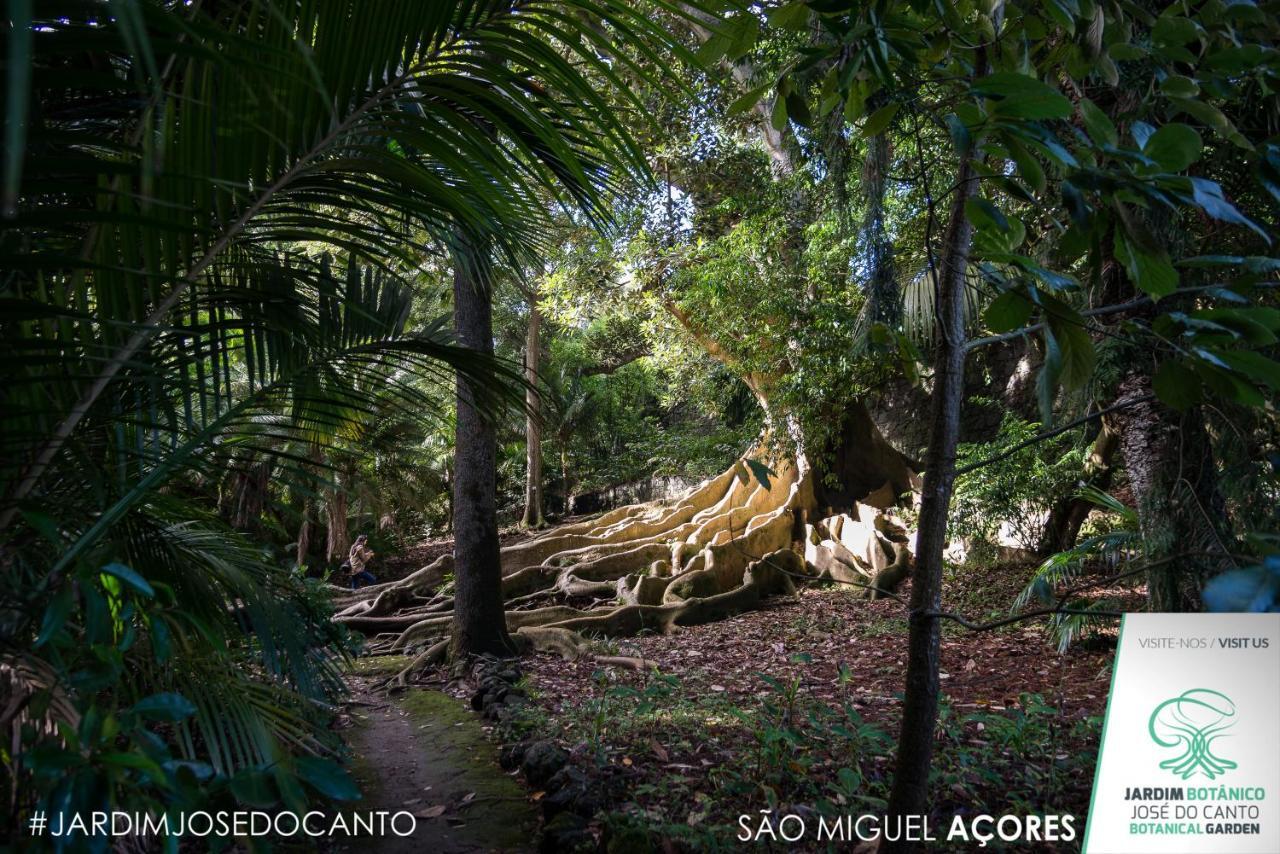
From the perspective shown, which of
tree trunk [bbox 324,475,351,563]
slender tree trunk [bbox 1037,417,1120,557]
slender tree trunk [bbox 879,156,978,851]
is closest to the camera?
slender tree trunk [bbox 879,156,978,851]

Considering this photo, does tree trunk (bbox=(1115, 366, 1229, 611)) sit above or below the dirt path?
above

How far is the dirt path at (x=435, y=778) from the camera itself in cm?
321

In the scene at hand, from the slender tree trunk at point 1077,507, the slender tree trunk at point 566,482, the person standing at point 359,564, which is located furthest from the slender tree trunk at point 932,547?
the slender tree trunk at point 566,482

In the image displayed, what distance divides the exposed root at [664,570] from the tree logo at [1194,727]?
18.0ft

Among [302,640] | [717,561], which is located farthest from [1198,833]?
[717,561]

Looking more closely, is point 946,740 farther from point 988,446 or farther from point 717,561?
point 717,561

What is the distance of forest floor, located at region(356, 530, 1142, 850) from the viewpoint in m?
2.73

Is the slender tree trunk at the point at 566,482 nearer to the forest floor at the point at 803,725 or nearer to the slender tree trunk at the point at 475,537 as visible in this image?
the forest floor at the point at 803,725

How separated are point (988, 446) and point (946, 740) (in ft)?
16.7

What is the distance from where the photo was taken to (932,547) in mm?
2023

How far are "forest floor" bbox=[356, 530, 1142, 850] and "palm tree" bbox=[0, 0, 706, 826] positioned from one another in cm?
156

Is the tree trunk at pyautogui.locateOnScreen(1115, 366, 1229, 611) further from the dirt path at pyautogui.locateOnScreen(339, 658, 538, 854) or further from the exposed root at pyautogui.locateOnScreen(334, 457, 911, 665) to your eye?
the exposed root at pyautogui.locateOnScreen(334, 457, 911, 665)

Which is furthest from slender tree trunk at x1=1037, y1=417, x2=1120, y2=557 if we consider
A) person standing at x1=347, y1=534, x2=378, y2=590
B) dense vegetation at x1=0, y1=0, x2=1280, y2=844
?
person standing at x1=347, y1=534, x2=378, y2=590

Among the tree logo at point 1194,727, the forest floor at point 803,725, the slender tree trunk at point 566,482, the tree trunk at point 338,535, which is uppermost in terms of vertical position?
the slender tree trunk at point 566,482
